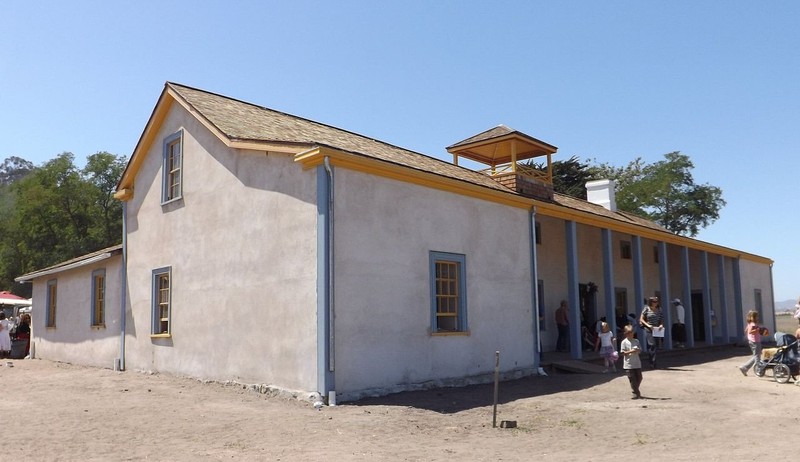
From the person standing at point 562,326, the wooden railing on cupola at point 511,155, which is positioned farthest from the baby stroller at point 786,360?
the wooden railing on cupola at point 511,155

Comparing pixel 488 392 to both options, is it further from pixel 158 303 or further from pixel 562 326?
pixel 158 303

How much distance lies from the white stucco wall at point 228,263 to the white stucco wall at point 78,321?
113 centimetres

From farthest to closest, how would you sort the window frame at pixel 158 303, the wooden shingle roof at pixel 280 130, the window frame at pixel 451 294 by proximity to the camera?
the window frame at pixel 158 303 → the wooden shingle roof at pixel 280 130 → the window frame at pixel 451 294

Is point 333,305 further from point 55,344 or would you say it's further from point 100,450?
point 55,344

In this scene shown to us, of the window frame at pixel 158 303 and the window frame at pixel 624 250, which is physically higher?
the window frame at pixel 624 250

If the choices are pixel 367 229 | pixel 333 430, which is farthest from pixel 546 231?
pixel 333 430

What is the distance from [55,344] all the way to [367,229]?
1300 cm

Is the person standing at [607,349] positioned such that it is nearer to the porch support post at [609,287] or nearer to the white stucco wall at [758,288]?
the porch support post at [609,287]

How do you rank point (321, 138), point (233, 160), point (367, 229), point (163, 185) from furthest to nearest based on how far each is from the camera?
point (163, 185) < point (321, 138) < point (233, 160) < point (367, 229)

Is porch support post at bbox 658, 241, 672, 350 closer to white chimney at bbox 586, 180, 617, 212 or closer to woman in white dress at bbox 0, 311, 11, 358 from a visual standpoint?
white chimney at bbox 586, 180, 617, 212

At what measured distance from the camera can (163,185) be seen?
611 inches

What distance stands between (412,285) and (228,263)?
353 centimetres

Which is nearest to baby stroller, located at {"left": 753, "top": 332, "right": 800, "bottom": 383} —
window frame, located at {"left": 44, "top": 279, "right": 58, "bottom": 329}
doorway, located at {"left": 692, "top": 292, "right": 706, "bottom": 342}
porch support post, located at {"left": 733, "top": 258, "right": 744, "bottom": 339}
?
porch support post, located at {"left": 733, "top": 258, "right": 744, "bottom": 339}

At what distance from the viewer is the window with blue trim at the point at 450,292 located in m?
12.9
